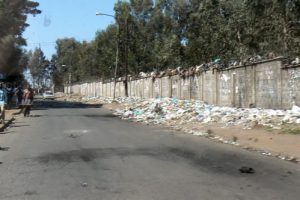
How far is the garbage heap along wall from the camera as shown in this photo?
81.5 ft

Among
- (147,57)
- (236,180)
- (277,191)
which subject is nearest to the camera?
(277,191)

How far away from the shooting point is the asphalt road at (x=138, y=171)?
946 cm

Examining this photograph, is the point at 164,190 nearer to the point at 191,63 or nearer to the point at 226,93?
the point at 226,93

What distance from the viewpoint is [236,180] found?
1071cm

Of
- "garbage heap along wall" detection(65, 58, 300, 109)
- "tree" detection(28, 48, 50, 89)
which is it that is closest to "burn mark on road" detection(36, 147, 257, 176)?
"garbage heap along wall" detection(65, 58, 300, 109)

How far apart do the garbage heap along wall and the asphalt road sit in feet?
23.8

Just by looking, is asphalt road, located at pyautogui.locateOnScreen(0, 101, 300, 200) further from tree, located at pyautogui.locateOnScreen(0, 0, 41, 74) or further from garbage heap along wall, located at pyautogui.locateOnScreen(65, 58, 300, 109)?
tree, located at pyautogui.locateOnScreen(0, 0, 41, 74)

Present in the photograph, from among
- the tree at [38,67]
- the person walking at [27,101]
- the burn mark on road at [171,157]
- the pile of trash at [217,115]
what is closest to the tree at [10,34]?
the person walking at [27,101]

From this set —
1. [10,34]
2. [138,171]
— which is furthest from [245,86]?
[10,34]

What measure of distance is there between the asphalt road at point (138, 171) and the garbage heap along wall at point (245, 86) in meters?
7.27

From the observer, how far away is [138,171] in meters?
11.9

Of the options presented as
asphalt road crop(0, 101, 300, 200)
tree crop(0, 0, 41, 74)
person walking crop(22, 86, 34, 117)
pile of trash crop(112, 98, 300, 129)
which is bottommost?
asphalt road crop(0, 101, 300, 200)

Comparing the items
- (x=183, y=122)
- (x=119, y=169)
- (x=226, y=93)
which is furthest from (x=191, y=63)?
(x=119, y=169)

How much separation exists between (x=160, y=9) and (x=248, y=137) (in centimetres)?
6538
